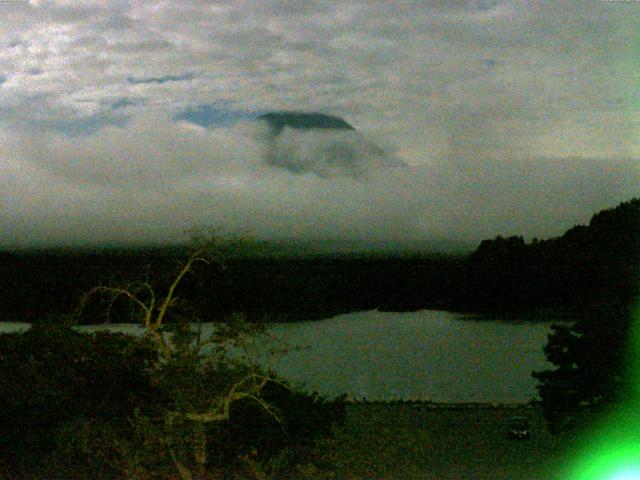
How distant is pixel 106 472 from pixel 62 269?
654 cm

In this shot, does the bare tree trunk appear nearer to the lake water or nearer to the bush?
the bush

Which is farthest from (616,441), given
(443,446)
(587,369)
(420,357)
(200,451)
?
(420,357)

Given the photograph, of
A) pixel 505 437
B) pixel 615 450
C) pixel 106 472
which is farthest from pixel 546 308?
pixel 106 472

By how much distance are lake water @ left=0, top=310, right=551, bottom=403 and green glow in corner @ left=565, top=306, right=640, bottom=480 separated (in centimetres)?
681

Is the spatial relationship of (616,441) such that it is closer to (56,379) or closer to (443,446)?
(443,446)

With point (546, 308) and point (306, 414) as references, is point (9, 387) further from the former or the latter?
point (546, 308)

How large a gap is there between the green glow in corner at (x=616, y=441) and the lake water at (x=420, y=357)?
22.4 feet

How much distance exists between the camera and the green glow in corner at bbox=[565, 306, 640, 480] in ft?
37.8

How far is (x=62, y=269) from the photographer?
16844mm

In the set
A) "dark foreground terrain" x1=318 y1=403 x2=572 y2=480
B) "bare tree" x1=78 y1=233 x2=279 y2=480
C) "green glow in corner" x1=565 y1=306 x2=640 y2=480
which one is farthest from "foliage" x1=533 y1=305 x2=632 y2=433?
"bare tree" x1=78 y1=233 x2=279 y2=480

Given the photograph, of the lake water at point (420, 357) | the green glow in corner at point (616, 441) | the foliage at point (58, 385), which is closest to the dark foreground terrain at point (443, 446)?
the green glow in corner at point (616, 441)

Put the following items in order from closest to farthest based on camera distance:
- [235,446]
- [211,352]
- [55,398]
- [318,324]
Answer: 1. [211,352]
2. [235,446]
3. [55,398]
4. [318,324]

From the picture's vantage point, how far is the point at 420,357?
74.3 ft

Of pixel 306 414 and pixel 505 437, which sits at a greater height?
pixel 306 414
